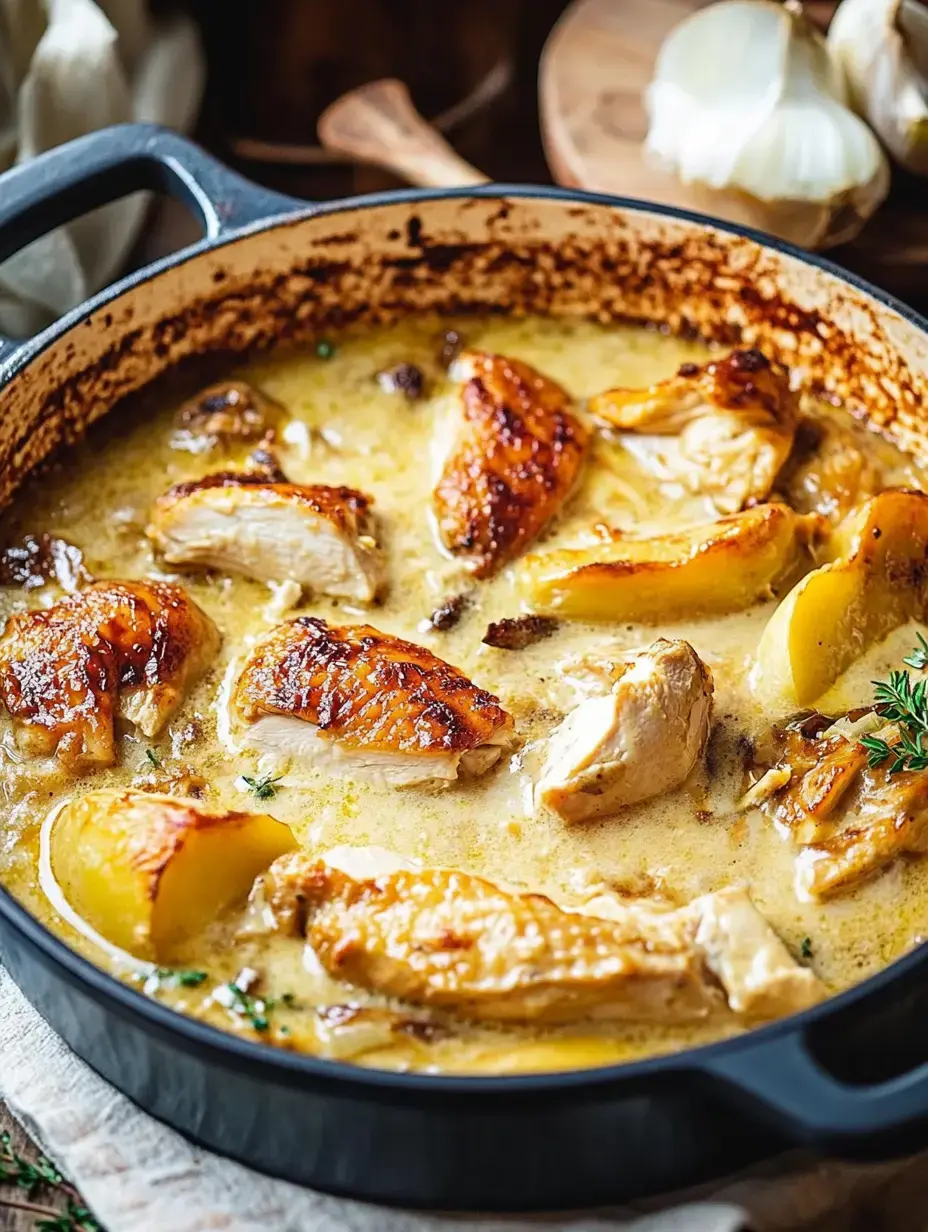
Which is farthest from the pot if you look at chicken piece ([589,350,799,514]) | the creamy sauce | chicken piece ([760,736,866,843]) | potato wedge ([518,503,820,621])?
potato wedge ([518,503,820,621])

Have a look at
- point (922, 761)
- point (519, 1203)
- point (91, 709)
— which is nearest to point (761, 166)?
point (922, 761)

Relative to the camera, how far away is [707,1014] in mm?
1916

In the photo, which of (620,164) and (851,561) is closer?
(851,561)

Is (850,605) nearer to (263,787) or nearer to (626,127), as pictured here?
(263,787)

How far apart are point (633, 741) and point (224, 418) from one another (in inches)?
42.8

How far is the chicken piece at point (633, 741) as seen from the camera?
83.1 inches

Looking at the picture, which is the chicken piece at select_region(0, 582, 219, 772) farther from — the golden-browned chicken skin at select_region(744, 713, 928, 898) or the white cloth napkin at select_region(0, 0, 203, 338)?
the white cloth napkin at select_region(0, 0, 203, 338)

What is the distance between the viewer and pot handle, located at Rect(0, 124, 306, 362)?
103 inches

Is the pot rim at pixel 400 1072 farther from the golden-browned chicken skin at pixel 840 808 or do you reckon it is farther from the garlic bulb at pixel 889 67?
the garlic bulb at pixel 889 67

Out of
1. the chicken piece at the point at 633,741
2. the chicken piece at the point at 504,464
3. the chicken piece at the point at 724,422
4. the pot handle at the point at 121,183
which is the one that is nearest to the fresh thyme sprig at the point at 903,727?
the chicken piece at the point at 633,741

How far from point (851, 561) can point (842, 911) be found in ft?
1.86

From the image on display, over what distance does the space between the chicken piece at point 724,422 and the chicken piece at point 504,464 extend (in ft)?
0.45

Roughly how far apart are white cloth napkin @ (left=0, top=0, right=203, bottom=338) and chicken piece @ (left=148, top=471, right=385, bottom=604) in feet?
3.49

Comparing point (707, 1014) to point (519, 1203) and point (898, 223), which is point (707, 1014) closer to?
point (519, 1203)
